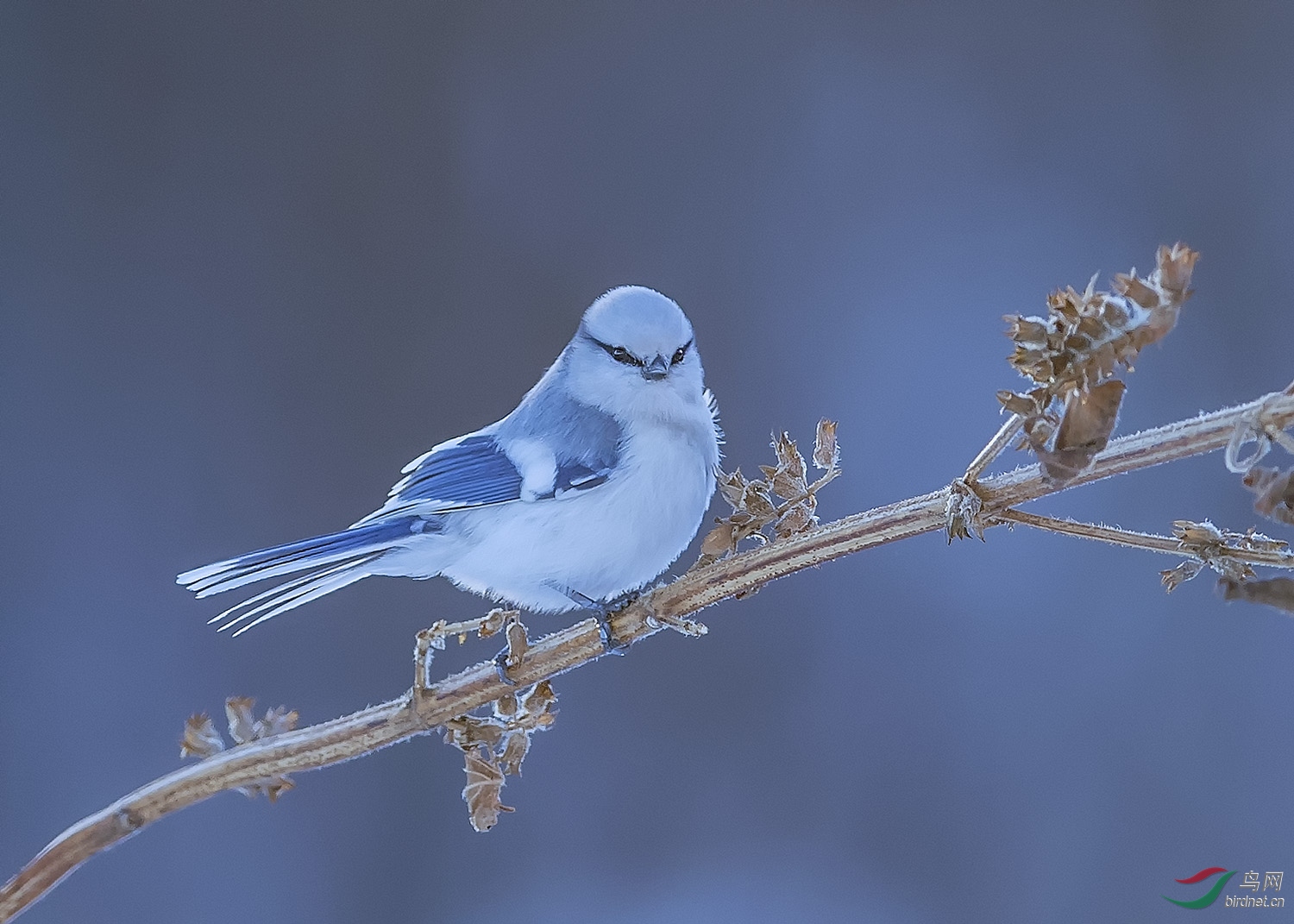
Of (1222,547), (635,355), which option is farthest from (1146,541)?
(635,355)

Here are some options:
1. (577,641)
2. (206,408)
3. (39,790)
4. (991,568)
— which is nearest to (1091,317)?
(577,641)

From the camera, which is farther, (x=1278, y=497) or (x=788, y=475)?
(x=788, y=475)

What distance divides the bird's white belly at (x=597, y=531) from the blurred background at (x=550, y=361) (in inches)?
17.0

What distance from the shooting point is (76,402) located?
4.10 feet

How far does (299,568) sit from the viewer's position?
24.3 inches

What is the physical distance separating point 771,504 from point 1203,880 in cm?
91

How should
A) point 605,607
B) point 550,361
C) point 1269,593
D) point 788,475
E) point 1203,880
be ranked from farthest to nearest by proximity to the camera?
1. point 550,361
2. point 1203,880
3. point 605,607
4. point 788,475
5. point 1269,593

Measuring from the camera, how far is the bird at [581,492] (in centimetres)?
72

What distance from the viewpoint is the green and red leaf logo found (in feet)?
3.18

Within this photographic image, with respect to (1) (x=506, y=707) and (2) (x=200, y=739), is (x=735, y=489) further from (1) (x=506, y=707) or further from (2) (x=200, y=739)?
(2) (x=200, y=739)

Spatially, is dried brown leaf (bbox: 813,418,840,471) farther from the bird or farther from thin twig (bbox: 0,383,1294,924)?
the bird

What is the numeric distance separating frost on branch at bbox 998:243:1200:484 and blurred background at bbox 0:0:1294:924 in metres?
0.77

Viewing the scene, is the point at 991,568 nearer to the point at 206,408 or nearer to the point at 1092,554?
the point at 1092,554

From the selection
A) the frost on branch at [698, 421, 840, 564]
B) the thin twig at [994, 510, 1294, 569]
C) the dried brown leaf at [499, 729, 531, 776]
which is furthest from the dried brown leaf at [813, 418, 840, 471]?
the dried brown leaf at [499, 729, 531, 776]
